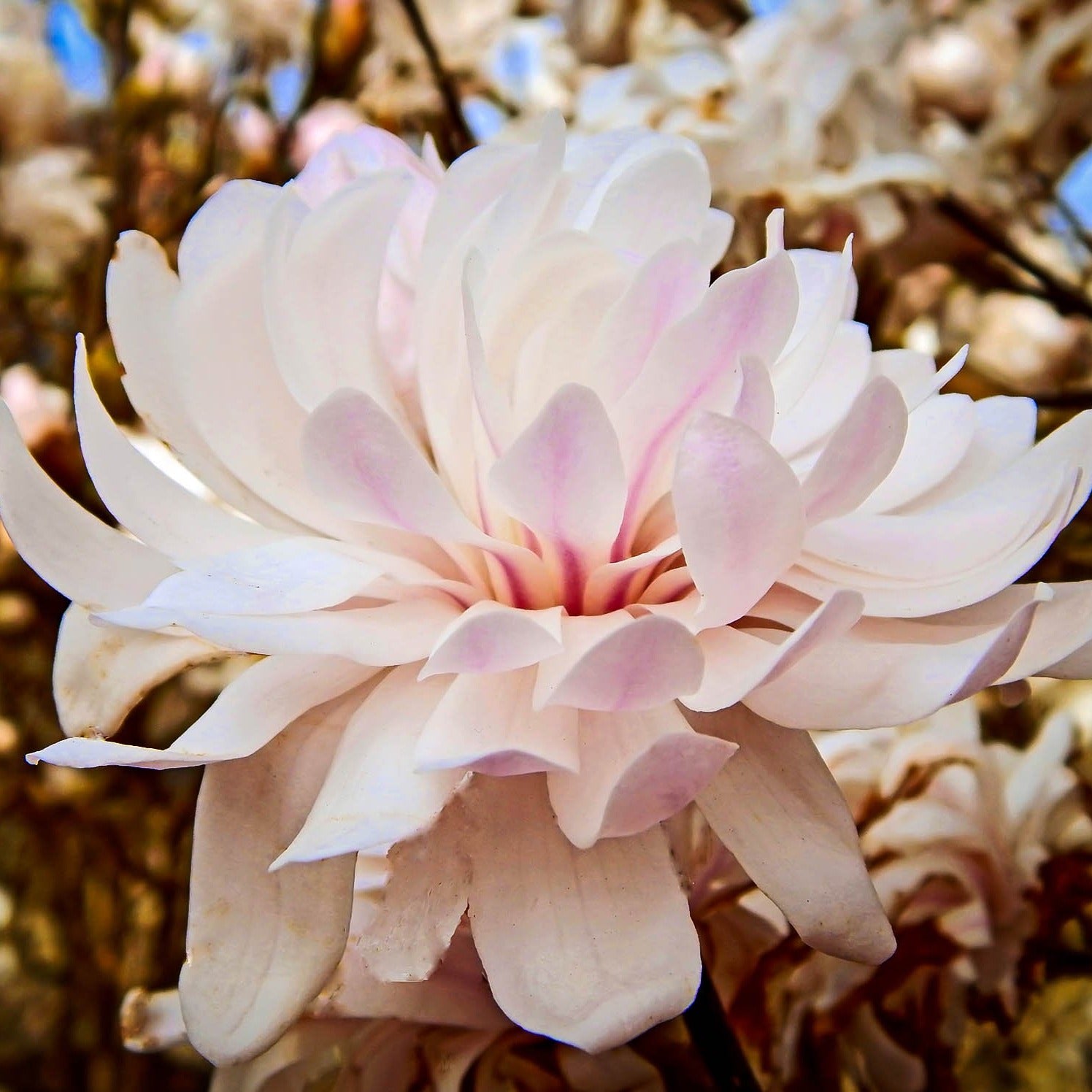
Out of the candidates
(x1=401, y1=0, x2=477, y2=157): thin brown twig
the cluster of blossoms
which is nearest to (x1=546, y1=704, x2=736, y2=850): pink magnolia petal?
the cluster of blossoms

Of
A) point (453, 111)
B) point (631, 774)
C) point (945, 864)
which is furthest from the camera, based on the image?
point (453, 111)

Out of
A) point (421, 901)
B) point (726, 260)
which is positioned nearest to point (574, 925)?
point (421, 901)

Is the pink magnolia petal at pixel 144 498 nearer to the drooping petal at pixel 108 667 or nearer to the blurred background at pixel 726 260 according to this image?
the drooping petal at pixel 108 667

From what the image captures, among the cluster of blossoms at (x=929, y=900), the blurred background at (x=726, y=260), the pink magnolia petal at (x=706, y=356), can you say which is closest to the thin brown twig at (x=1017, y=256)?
the blurred background at (x=726, y=260)

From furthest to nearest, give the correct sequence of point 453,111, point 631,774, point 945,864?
point 453,111
point 945,864
point 631,774

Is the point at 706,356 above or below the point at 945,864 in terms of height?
above

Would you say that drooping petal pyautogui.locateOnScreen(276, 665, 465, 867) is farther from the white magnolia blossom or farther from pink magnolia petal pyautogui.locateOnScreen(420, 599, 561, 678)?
the white magnolia blossom

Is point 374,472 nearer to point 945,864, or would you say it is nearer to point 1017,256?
point 945,864

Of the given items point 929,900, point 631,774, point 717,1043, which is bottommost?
point 929,900
